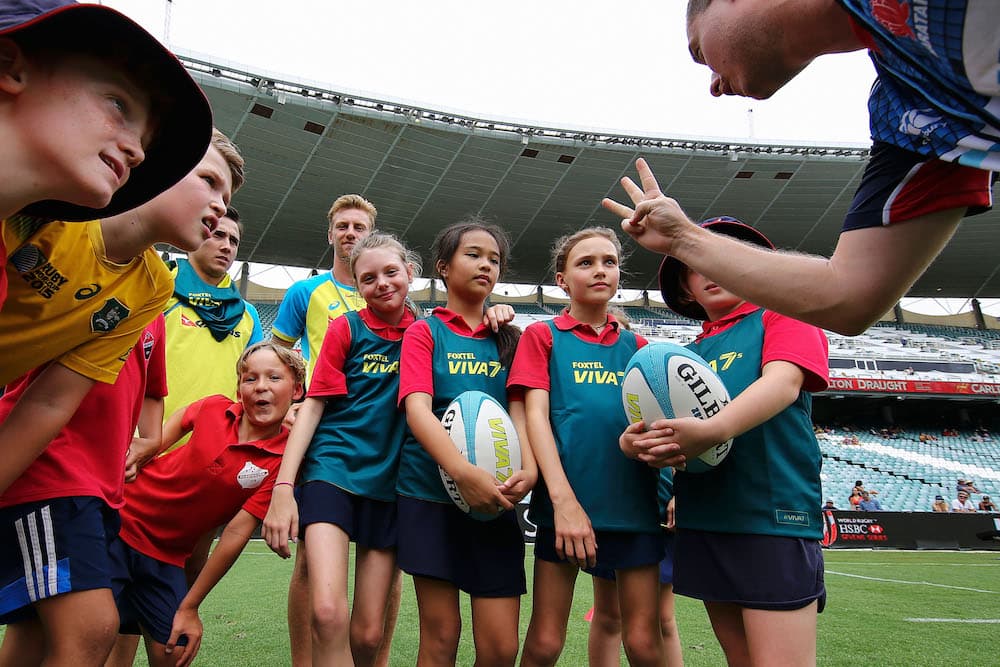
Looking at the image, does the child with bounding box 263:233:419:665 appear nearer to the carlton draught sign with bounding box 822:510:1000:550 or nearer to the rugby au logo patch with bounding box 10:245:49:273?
the rugby au logo patch with bounding box 10:245:49:273

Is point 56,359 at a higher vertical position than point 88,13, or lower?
lower

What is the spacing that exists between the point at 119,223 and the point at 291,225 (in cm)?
2444

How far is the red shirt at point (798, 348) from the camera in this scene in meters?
2.04

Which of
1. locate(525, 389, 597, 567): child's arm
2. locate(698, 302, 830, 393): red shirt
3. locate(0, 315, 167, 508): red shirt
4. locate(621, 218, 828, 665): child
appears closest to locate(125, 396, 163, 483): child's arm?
locate(0, 315, 167, 508): red shirt

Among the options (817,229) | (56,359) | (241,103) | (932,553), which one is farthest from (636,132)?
(56,359)

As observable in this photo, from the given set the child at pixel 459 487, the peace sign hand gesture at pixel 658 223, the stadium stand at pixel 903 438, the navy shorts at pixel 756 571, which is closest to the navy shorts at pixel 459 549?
the child at pixel 459 487

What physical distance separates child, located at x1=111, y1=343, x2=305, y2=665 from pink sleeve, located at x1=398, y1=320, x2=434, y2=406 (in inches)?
28.1

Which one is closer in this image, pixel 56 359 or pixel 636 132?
pixel 56 359

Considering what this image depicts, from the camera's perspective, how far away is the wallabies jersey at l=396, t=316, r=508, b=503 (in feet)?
7.80

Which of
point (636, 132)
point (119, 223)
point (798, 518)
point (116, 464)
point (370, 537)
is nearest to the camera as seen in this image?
point (119, 223)

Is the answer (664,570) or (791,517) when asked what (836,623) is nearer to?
(664,570)

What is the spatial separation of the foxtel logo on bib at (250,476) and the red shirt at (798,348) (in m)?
2.05

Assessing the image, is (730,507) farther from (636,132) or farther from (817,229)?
(817,229)

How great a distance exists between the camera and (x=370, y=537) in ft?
7.83
